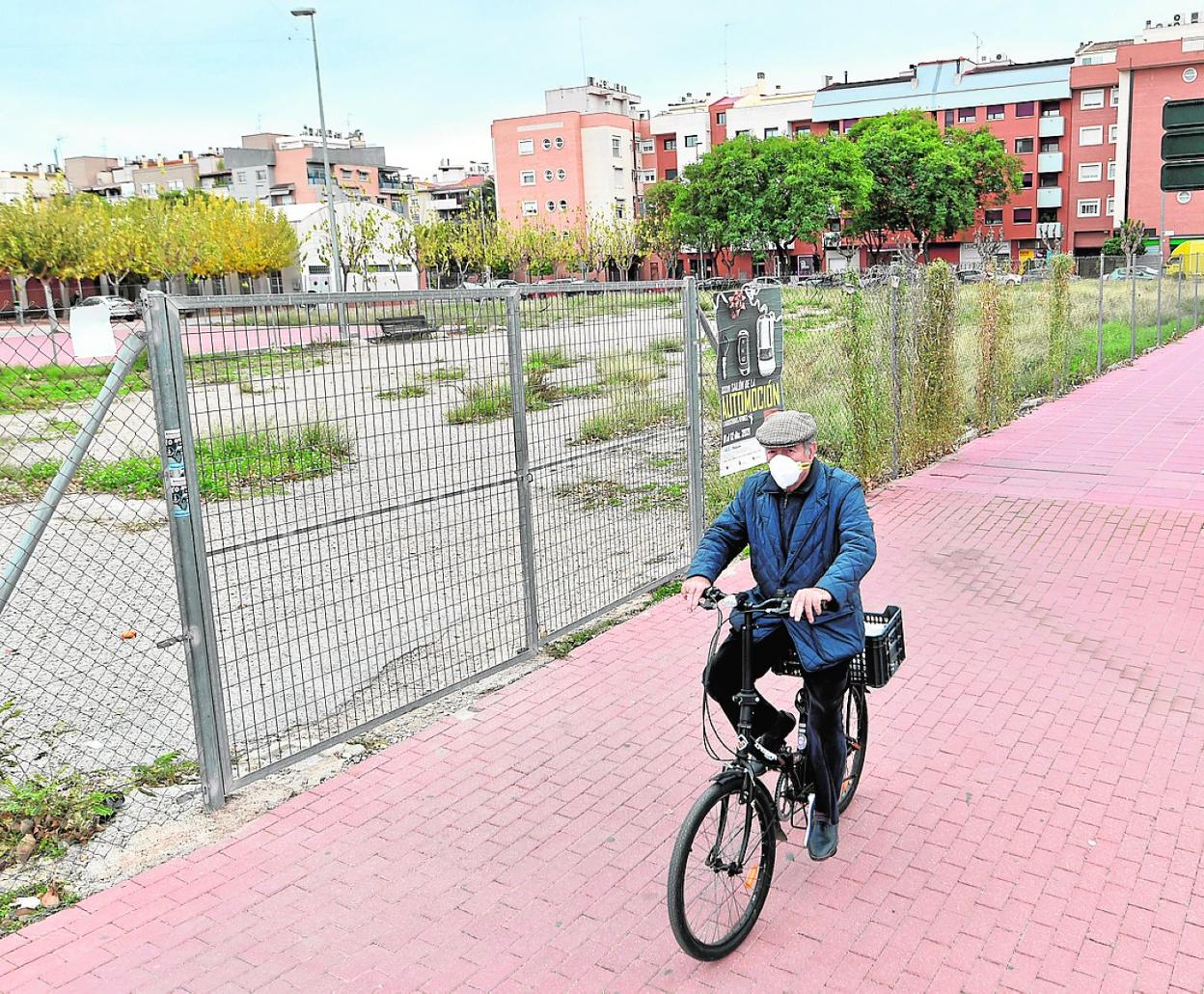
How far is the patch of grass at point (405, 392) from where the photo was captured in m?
5.11

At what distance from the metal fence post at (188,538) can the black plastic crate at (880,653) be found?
2598 millimetres

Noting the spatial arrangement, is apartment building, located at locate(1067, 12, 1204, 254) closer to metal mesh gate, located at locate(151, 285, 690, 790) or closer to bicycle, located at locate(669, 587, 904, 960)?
metal mesh gate, located at locate(151, 285, 690, 790)

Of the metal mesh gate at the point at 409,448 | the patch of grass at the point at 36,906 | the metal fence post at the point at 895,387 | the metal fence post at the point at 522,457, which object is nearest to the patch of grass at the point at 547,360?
the metal mesh gate at the point at 409,448

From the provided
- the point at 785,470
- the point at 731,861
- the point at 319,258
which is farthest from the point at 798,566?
the point at 319,258

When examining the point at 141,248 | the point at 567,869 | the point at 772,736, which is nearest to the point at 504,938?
the point at 567,869

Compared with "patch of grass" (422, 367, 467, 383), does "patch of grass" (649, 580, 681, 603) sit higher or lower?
lower

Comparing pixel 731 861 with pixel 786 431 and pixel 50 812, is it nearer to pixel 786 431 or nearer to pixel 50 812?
pixel 786 431

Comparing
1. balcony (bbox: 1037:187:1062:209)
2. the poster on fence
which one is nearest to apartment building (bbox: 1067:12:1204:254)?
balcony (bbox: 1037:187:1062:209)

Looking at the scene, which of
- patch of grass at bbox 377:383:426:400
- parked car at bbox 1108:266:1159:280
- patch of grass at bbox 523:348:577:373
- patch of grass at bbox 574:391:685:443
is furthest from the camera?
parked car at bbox 1108:266:1159:280

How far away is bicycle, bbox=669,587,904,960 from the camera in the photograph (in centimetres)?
338

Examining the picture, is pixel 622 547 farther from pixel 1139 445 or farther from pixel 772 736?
pixel 1139 445

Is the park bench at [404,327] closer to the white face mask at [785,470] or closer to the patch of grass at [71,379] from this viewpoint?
the patch of grass at [71,379]

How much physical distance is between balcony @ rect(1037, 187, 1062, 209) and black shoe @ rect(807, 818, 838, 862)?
8403 cm

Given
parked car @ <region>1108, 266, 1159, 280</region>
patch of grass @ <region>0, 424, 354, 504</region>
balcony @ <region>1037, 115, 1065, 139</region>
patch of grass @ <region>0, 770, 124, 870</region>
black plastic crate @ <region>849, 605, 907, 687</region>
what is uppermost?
balcony @ <region>1037, 115, 1065, 139</region>
